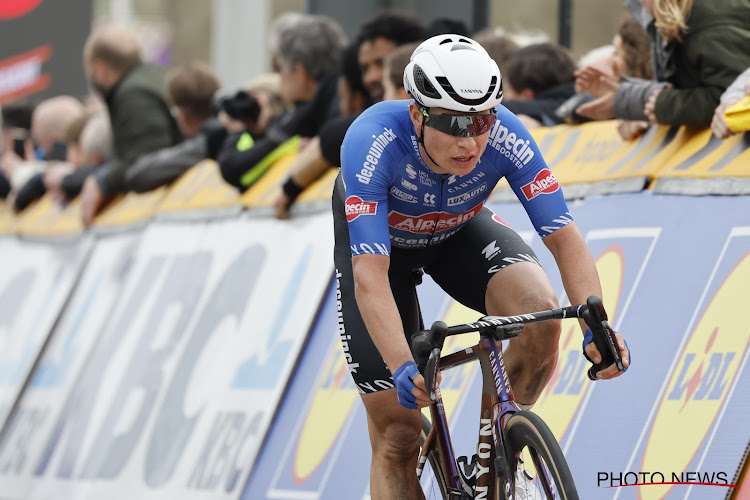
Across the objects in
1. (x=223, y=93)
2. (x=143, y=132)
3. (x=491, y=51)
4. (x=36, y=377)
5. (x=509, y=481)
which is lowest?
(x=36, y=377)

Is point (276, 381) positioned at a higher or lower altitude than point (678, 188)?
lower

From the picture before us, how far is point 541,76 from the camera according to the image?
749cm

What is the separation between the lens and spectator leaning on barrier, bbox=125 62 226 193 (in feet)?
33.1

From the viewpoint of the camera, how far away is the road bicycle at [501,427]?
4.24 m

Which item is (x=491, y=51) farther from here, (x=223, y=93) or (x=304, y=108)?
(x=223, y=93)

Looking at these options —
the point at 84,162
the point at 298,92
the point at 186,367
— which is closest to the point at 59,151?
the point at 84,162

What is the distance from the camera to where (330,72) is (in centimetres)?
875

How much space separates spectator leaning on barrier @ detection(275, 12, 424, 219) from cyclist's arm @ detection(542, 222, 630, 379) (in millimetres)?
3421

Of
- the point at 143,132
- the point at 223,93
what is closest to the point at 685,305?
the point at 223,93

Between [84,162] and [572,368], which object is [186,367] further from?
[84,162]

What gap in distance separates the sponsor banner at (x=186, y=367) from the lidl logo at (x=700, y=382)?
295 centimetres

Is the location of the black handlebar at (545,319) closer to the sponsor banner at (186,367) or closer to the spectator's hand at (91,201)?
the sponsor banner at (186,367)

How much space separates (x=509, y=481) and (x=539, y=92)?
3523 millimetres

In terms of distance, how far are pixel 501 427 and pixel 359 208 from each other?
2.92 ft
